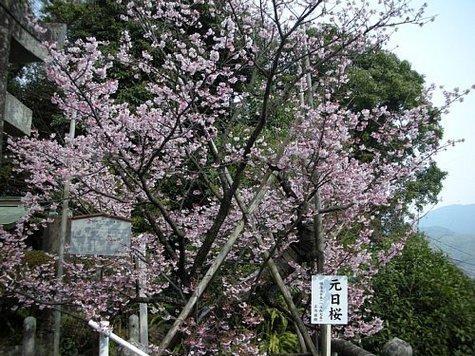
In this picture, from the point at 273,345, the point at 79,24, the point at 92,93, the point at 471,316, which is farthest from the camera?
the point at 79,24

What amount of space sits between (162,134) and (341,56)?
8.75ft

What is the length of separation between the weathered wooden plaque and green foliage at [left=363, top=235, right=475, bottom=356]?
13.5ft

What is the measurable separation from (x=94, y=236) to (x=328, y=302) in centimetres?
280

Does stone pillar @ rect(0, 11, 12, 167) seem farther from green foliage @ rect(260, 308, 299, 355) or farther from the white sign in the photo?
green foliage @ rect(260, 308, 299, 355)

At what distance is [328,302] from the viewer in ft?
13.5

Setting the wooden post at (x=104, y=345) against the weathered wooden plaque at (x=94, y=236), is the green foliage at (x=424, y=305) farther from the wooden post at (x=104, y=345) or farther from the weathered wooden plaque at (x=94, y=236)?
the wooden post at (x=104, y=345)

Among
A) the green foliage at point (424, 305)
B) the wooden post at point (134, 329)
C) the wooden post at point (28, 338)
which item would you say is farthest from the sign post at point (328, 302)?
the wooden post at point (28, 338)

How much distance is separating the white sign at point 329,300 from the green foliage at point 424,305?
2.59 metres

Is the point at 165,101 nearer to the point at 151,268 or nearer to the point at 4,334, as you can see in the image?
the point at 151,268

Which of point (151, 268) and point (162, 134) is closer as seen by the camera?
point (162, 134)

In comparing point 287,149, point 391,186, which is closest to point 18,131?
point 287,149

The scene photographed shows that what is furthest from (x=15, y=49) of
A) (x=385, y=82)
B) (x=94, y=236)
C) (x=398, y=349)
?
(x=385, y=82)

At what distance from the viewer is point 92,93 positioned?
489cm

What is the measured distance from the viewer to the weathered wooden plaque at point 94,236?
4910 millimetres
